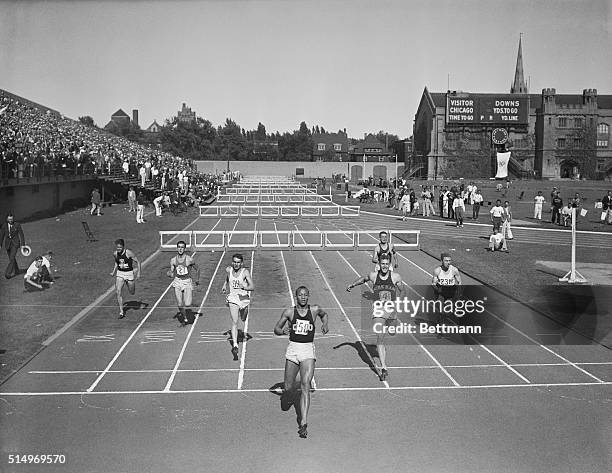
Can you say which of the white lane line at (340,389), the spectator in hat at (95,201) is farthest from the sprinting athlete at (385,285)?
the spectator in hat at (95,201)

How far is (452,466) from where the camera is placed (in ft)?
23.8

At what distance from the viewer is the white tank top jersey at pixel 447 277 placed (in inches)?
497

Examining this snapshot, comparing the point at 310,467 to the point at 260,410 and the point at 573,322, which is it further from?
the point at 573,322

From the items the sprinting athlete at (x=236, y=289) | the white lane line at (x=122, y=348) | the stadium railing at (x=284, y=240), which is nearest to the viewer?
the white lane line at (x=122, y=348)

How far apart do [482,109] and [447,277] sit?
73652 millimetres

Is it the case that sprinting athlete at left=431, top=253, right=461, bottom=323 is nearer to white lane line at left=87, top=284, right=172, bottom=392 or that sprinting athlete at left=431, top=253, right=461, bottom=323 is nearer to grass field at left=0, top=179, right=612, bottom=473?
grass field at left=0, top=179, right=612, bottom=473

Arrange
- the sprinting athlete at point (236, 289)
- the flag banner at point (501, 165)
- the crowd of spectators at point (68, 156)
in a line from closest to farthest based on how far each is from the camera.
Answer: the sprinting athlete at point (236, 289)
the crowd of spectators at point (68, 156)
the flag banner at point (501, 165)

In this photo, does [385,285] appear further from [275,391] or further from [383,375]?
[275,391]

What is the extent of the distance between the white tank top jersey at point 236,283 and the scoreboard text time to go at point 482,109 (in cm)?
7517

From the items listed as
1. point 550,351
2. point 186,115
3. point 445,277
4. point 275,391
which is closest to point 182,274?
point 275,391

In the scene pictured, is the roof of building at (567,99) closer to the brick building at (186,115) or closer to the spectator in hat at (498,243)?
the brick building at (186,115)

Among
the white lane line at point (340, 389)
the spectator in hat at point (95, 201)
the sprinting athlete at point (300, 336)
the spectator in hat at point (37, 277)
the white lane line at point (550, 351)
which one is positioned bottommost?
the white lane line at point (340, 389)

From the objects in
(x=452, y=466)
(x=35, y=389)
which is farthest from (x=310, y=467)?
(x=35, y=389)

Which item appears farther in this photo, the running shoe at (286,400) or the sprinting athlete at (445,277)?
the sprinting athlete at (445,277)
